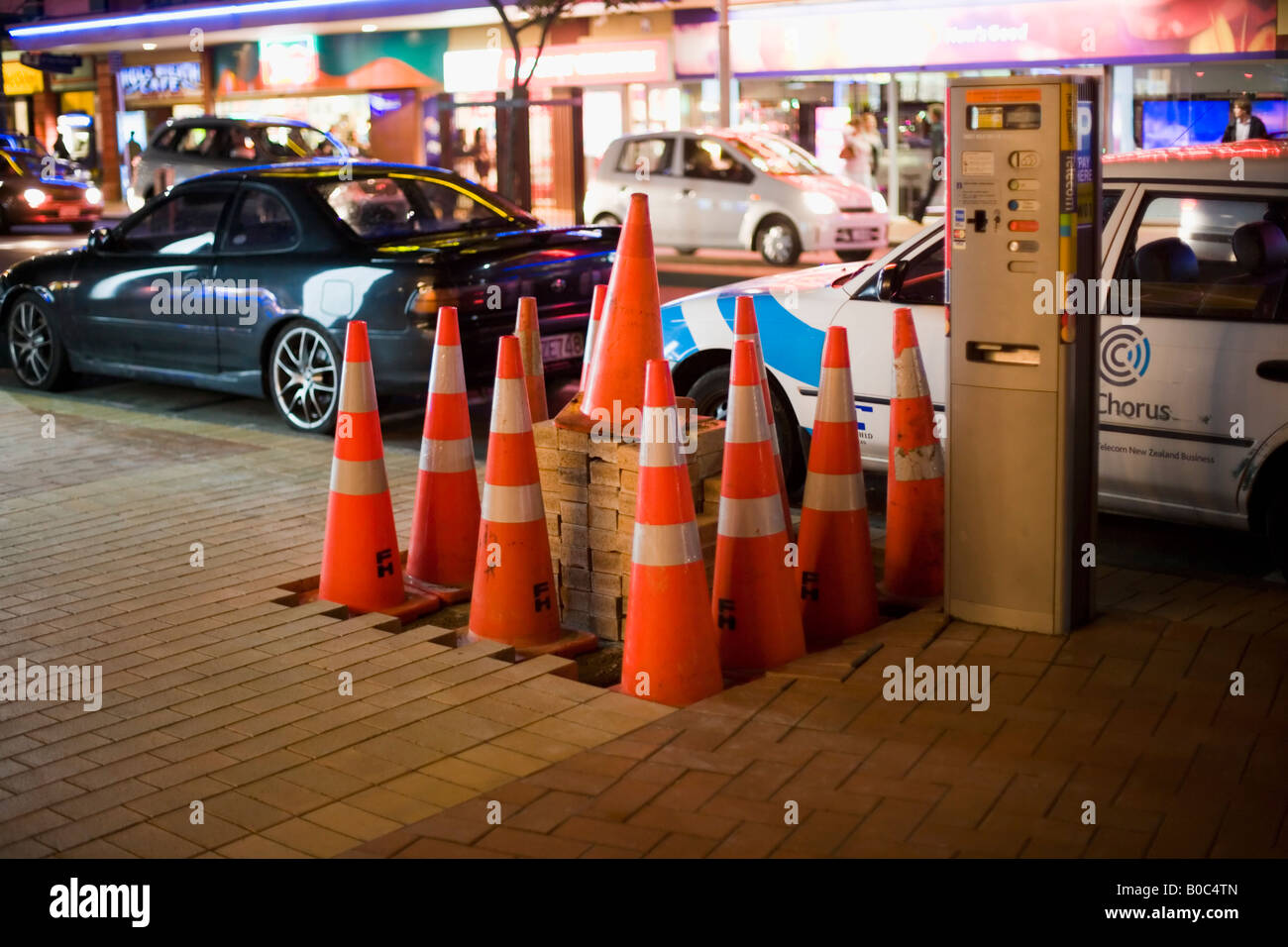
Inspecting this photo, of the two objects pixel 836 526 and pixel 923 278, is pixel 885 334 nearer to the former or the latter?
pixel 923 278

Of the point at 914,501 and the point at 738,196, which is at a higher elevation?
the point at 738,196

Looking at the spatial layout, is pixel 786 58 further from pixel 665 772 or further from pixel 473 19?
pixel 665 772

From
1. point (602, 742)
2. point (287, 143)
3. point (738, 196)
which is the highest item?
point (287, 143)

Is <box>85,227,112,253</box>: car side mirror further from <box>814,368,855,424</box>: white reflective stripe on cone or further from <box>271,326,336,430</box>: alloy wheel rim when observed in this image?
<box>814,368,855,424</box>: white reflective stripe on cone

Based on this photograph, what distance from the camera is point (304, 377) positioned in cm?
960

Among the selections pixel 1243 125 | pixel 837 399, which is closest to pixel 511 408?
pixel 837 399

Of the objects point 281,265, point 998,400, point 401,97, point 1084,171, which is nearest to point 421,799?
point 998,400

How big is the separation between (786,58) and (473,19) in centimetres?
709

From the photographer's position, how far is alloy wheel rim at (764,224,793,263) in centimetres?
2016

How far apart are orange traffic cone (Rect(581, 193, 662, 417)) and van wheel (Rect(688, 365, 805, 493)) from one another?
5.95 ft

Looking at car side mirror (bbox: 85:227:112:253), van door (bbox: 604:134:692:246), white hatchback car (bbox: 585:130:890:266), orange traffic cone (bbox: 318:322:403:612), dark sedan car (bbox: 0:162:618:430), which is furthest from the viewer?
van door (bbox: 604:134:692:246)

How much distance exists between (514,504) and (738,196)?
1552cm

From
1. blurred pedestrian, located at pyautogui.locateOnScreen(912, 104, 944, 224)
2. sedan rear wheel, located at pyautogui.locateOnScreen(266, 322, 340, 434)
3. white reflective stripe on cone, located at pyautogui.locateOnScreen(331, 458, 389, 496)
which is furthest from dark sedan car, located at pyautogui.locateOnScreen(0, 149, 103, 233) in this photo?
white reflective stripe on cone, located at pyautogui.locateOnScreen(331, 458, 389, 496)

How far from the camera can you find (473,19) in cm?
3006
